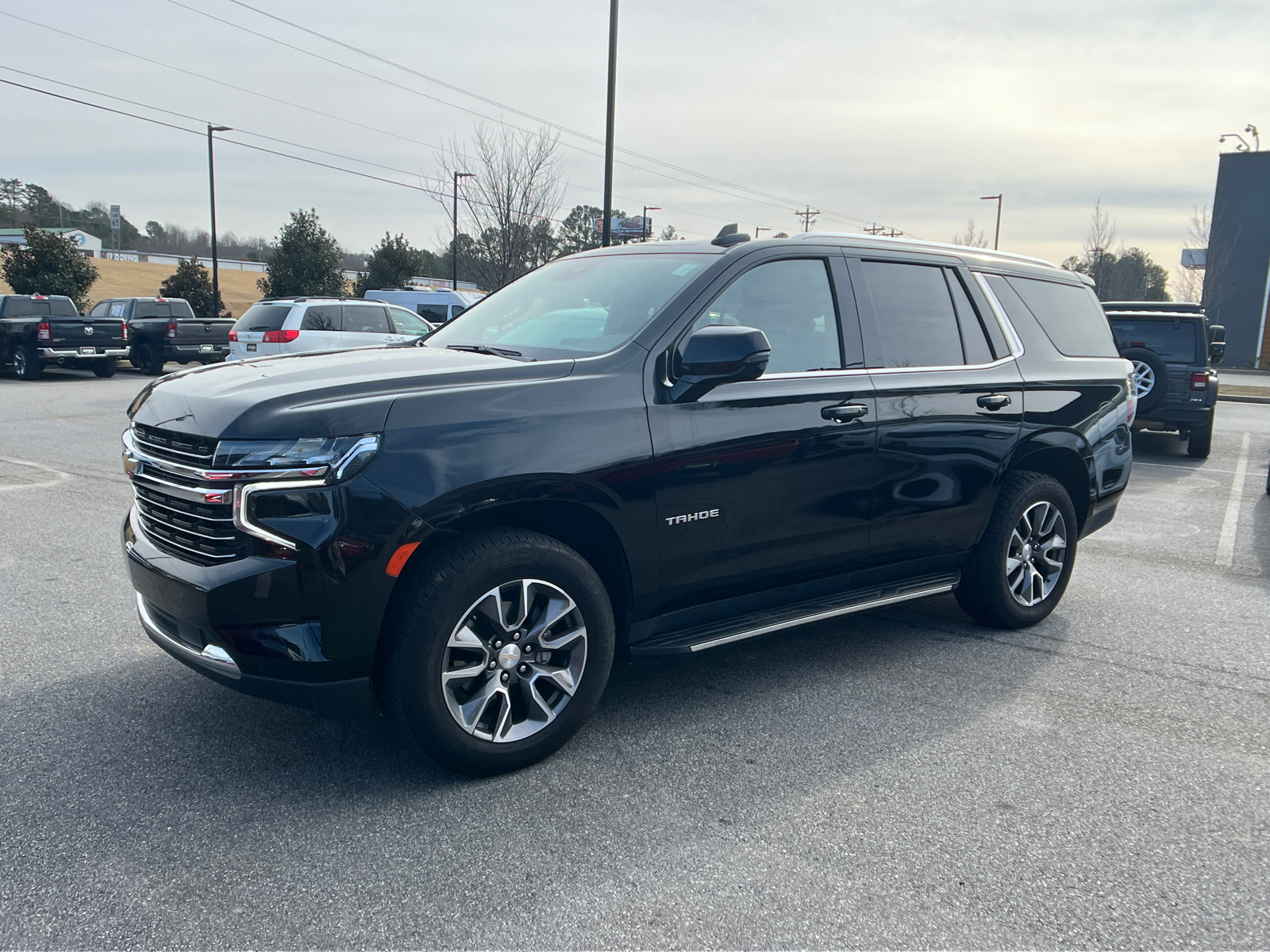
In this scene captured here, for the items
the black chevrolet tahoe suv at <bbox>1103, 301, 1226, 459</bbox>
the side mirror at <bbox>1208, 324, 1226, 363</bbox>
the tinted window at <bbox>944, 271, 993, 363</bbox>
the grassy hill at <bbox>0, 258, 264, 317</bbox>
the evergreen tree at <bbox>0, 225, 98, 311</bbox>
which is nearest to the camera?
the tinted window at <bbox>944, 271, 993, 363</bbox>

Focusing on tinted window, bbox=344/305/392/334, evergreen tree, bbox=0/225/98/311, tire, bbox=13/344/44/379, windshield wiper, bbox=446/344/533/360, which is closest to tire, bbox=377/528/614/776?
windshield wiper, bbox=446/344/533/360

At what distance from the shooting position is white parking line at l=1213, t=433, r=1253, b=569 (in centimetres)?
692

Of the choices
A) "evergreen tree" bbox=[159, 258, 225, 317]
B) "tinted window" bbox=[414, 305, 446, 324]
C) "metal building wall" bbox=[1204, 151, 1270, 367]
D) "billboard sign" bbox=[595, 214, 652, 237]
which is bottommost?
"tinted window" bbox=[414, 305, 446, 324]

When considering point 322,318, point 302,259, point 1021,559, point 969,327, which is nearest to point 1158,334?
point 1021,559

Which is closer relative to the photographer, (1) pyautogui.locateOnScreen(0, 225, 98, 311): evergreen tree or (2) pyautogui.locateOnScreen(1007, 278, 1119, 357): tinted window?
(2) pyautogui.locateOnScreen(1007, 278, 1119, 357): tinted window

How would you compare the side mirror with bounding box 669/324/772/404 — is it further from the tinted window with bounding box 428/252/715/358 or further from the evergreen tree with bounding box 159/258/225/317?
the evergreen tree with bounding box 159/258/225/317

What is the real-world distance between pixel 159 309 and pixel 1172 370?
78.0 feet

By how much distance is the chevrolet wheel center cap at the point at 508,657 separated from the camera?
3184mm

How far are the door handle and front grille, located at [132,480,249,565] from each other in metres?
2.35

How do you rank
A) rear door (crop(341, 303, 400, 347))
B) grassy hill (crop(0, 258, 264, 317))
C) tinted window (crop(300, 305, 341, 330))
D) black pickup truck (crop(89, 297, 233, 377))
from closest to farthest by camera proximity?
tinted window (crop(300, 305, 341, 330)), rear door (crop(341, 303, 400, 347)), black pickup truck (crop(89, 297, 233, 377)), grassy hill (crop(0, 258, 264, 317))

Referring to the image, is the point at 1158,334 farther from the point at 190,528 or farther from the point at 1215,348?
the point at 190,528

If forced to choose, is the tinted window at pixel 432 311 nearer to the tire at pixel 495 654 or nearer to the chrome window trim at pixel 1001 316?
the chrome window trim at pixel 1001 316

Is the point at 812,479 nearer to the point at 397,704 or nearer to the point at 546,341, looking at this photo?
the point at 546,341

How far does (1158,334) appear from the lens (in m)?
12.4
